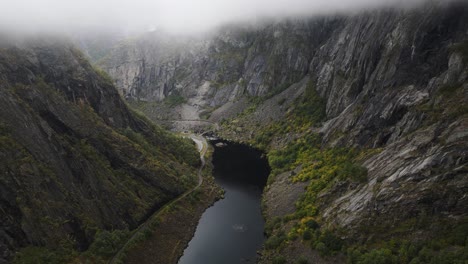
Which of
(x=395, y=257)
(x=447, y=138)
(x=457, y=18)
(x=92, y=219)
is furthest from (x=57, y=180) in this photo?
(x=457, y=18)

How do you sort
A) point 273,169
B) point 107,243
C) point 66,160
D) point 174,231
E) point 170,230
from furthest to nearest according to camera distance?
point 273,169, point 174,231, point 170,230, point 66,160, point 107,243

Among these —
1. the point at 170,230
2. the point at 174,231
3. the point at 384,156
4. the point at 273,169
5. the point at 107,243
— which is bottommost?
the point at 273,169

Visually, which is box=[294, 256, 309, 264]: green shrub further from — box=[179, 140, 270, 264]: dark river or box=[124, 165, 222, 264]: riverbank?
box=[124, 165, 222, 264]: riverbank

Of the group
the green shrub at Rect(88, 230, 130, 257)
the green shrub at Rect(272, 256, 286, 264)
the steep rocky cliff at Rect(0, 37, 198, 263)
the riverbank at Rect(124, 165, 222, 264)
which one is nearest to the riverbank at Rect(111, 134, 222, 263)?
the riverbank at Rect(124, 165, 222, 264)

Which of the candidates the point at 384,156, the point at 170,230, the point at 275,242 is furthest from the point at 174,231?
the point at 384,156

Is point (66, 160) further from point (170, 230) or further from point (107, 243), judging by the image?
point (170, 230)

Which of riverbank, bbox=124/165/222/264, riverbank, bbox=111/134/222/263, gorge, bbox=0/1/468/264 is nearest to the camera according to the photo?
gorge, bbox=0/1/468/264

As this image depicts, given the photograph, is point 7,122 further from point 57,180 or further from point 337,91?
point 337,91
